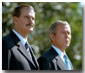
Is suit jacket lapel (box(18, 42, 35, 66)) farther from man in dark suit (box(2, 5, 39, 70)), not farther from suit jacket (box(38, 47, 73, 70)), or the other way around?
suit jacket (box(38, 47, 73, 70))

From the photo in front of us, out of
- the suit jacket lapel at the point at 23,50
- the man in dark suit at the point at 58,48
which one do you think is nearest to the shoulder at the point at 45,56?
the man in dark suit at the point at 58,48

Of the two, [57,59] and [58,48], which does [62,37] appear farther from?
[57,59]

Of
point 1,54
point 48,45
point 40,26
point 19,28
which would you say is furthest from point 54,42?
point 1,54

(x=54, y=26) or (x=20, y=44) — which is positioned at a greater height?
(x=54, y=26)

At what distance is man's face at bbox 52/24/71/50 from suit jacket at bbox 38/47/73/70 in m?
0.09

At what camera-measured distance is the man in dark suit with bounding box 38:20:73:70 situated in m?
2.33

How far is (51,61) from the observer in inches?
91.7

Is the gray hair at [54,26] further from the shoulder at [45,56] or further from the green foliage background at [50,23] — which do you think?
the shoulder at [45,56]

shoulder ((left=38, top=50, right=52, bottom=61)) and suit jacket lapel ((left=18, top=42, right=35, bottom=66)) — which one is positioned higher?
suit jacket lapel ((left=18, top=42, right=35, bottom=66))

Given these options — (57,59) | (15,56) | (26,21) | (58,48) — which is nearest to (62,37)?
(58,48)

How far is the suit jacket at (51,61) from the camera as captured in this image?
7.59 ft

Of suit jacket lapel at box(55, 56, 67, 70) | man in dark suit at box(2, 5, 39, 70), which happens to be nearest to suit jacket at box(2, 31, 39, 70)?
Result: man in dark suit at box(2, 5, 39, 70)

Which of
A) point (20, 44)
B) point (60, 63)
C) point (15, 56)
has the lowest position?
point (60, 63)

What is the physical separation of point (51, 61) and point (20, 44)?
0.38 m
